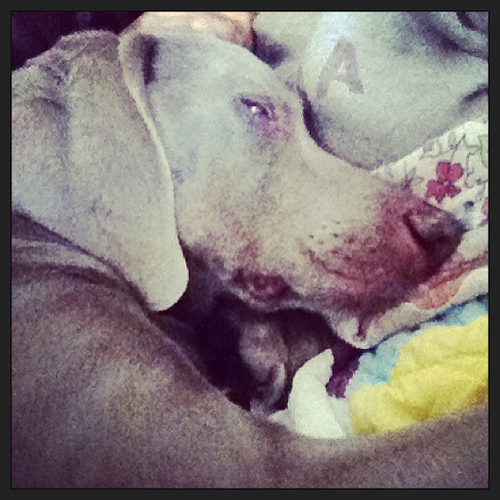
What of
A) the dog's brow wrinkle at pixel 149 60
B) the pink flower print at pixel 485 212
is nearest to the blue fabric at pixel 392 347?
A: the pink flower print at pixel 485 212

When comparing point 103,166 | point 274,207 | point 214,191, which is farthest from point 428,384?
point 103,166

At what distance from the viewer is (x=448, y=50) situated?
131cm

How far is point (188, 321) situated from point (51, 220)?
348 mm

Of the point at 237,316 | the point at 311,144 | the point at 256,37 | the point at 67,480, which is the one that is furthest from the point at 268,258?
the point at 67,480

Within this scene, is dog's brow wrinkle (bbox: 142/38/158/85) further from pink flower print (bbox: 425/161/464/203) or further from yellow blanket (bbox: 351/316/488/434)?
yellow blanket (bbox: 351/316/488/434)

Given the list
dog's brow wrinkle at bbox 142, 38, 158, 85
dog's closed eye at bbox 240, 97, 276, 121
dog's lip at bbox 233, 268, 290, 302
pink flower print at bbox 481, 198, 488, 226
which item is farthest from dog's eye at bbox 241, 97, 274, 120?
pink flower print at bbox 481, 198, 488, 226

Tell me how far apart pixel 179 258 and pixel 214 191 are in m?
0.15

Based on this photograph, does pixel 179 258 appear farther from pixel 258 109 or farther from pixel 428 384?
pixel 428 384

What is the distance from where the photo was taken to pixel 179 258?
1298 millimetres

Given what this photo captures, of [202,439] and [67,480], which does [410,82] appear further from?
[67,480]

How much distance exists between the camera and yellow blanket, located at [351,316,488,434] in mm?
1249

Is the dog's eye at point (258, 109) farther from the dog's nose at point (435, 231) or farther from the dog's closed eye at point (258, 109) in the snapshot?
the dog's nose at point (435, 231)

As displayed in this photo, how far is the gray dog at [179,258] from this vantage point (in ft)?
4.16

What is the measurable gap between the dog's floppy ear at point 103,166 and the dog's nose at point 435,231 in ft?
1.55
